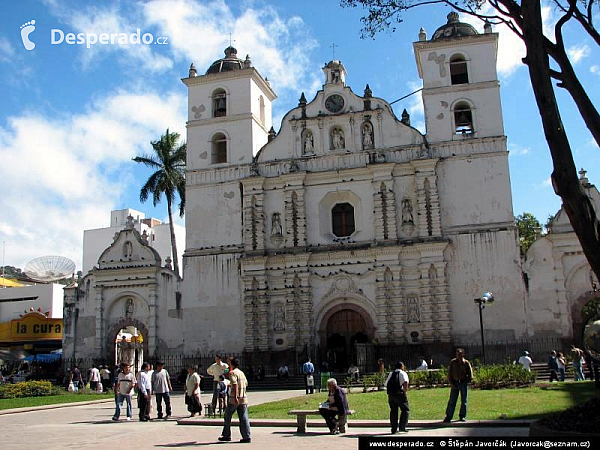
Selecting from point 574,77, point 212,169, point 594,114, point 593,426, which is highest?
point 212,169

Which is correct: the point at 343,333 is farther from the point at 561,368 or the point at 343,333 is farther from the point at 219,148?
A: the point at 219,148

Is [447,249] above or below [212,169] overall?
below

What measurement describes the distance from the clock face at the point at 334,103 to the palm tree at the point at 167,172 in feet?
36.9

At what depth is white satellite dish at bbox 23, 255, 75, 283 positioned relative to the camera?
51.6 meters

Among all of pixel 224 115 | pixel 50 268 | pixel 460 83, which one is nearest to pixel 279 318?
pixel 224 115

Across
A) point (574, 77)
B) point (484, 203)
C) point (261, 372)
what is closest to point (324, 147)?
point (484, 203)

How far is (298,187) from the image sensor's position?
102 ft

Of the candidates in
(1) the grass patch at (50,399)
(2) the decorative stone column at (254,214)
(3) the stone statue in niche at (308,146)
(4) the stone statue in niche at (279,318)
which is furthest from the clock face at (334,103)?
(1) the grass patch at (50,399)

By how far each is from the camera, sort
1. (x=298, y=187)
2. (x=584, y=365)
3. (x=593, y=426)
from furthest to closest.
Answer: (x=298, y=187) → (x=584, y=365) → (x=593, y=426)

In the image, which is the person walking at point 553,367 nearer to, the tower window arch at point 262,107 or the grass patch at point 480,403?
the grass patch at point 480,403

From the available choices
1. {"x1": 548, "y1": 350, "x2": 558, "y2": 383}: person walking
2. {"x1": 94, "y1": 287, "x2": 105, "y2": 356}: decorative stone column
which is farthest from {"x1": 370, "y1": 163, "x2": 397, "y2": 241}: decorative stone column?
{"x1": 94, "y1": 287, "x2": 105, "y2": 356}: decorative stone column

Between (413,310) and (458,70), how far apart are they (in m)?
11.5

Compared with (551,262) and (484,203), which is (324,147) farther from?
(551,262)

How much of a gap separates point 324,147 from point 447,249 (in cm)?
737
